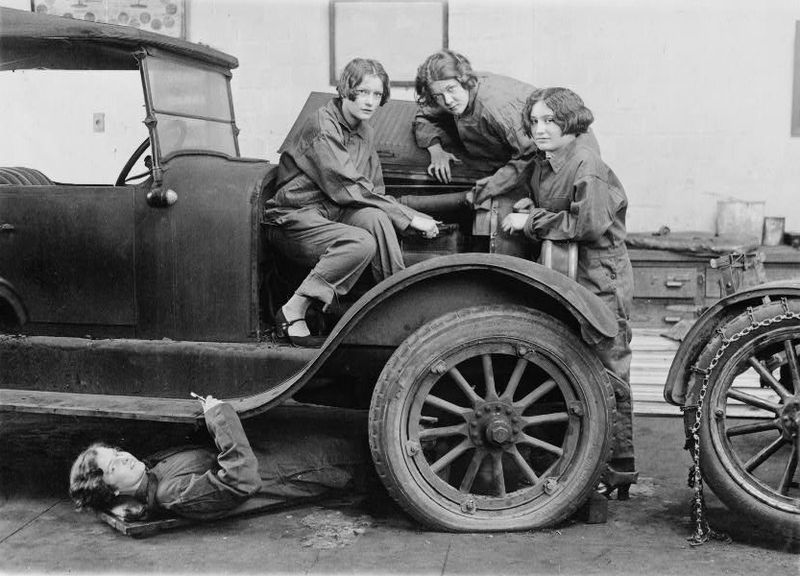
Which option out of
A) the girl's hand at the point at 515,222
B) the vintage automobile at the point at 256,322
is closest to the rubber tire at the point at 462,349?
the vintage automobile at the point at 256,322

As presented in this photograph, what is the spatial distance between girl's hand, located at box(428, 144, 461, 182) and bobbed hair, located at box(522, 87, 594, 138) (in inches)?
20.4

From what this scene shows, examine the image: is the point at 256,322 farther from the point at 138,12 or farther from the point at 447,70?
the point at 138,12

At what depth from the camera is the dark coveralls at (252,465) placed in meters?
3.46

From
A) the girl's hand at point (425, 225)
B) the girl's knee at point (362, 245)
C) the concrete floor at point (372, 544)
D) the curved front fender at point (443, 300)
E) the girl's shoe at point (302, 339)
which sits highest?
the girl's hand at point (425, 225)

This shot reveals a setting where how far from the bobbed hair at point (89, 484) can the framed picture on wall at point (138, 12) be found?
4.90m

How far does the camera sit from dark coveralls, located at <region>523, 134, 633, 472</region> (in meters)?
3.68

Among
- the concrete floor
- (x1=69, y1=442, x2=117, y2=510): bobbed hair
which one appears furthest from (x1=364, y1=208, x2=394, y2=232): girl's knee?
(x1=69, y1=442, x2=117, y2=510): bobbed hair

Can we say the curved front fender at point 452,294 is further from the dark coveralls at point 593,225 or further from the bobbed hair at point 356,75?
the bobbed hair at point 356,75

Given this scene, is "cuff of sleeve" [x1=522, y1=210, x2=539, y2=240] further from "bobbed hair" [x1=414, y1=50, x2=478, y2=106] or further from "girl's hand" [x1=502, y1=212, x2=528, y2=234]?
"bobbed hair" [x1=414, y1=50, x2=478, y2=106]

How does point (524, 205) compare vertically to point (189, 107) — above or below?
below

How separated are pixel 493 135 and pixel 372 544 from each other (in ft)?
6.00

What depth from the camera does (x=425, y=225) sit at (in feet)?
12.7

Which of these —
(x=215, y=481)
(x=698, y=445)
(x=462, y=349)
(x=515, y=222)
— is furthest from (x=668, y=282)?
(x=215, y=481)

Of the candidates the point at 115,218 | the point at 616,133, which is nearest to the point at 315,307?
the point at 115,218
